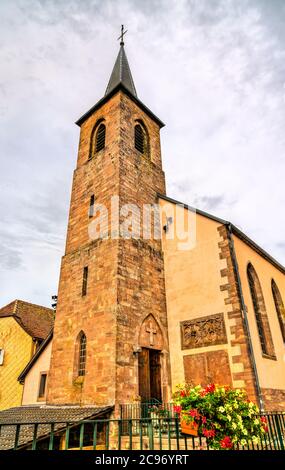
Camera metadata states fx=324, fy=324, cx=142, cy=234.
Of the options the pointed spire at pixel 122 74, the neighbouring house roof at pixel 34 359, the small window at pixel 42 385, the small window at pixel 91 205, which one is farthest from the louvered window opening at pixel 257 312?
the pointed spire at pixel 122 74

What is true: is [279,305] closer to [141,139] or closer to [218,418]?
[141,139]

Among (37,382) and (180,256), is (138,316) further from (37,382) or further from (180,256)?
(37,382)

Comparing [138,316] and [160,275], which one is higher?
[160,275]

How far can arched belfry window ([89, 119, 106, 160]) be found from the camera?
52.9 ft

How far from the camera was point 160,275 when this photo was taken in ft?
43.2

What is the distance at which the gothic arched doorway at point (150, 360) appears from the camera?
10.6 m

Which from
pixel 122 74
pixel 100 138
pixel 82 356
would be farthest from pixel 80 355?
pixel 122 74

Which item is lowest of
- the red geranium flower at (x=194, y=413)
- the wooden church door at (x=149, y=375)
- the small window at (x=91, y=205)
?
the red geranium flower at (x=194, y=413)

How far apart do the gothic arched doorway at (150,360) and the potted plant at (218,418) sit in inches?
231

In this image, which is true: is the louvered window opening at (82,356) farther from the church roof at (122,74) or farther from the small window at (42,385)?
the church roof at (122,74)

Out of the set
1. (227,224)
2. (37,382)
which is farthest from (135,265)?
(37,382)
